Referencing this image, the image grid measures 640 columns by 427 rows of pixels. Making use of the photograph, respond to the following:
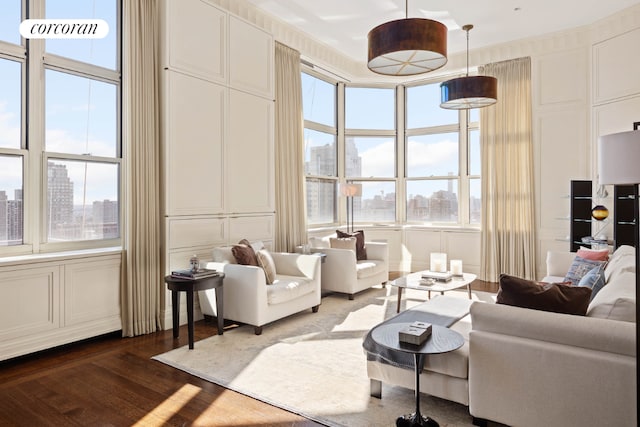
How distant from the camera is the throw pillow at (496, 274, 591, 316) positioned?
221cm

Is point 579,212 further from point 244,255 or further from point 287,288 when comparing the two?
point 244,255

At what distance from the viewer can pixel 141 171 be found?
4039mm

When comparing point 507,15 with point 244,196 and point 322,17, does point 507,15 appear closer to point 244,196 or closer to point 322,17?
point 322,17

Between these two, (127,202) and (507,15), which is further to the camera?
(507,15)

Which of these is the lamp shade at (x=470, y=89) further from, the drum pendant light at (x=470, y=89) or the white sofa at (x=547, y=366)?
the white sofa at (x=547, y=366)

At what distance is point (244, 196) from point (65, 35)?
2369 mm

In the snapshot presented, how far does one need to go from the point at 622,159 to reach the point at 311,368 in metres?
2.41

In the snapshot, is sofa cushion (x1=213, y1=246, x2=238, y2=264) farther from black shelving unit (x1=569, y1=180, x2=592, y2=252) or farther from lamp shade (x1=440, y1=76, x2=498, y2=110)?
black shelving unit (x1=569, y1=180, x2=592, y2=252)

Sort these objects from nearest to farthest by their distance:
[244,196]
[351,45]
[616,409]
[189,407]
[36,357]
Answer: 1. [616,409]
2. [189,407]
3. [36,357]
4. [244,196]
5. [351,45]

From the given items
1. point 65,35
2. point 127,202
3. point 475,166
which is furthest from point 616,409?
point 475,166

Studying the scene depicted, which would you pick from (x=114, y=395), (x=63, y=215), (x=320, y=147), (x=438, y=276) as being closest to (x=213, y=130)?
(x=63, y=215)

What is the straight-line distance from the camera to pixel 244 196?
5125 millimetres

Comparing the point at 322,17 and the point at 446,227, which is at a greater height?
the point at 322,17

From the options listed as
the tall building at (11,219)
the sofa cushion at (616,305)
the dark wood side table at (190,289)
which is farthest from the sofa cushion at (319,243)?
the sofa cushion at (616,305)
